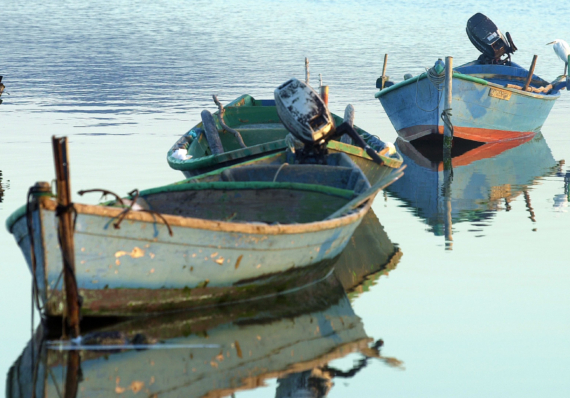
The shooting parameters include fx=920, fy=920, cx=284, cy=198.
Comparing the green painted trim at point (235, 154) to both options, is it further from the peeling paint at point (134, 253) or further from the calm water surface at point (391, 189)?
the peeling paint at point (134, 253)

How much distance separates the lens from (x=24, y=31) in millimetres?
47781

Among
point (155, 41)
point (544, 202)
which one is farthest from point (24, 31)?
point (544, 202)

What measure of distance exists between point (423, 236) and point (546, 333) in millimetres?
3756

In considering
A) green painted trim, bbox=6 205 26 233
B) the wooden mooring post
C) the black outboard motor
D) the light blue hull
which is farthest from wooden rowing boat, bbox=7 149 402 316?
the black outboard motor

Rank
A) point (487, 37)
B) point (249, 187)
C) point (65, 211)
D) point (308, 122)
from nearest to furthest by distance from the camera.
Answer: point (65, 211)
point (249, 187)
point (308, 122)
point (487, 37)

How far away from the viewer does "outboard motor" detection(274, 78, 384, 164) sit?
1186 cm

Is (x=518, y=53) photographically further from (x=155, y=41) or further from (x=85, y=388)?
(x=85, y=388)

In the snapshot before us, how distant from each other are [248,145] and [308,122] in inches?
152

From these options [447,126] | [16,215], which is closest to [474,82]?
[447,126]

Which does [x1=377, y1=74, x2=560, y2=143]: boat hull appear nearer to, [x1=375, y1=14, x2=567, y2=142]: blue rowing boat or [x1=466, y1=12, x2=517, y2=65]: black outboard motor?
[x1=375, y1=14, x2=567, y2=142]: blue rowing boat

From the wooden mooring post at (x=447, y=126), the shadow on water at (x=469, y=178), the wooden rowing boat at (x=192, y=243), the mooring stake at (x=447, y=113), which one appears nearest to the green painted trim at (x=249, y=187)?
the wooden rowing boat at (x=192, y=243)

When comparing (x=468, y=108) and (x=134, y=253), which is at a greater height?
(x=468, y=108)

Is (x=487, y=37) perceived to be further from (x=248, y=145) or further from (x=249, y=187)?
(x=249, y=187)

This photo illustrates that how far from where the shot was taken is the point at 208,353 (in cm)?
785
